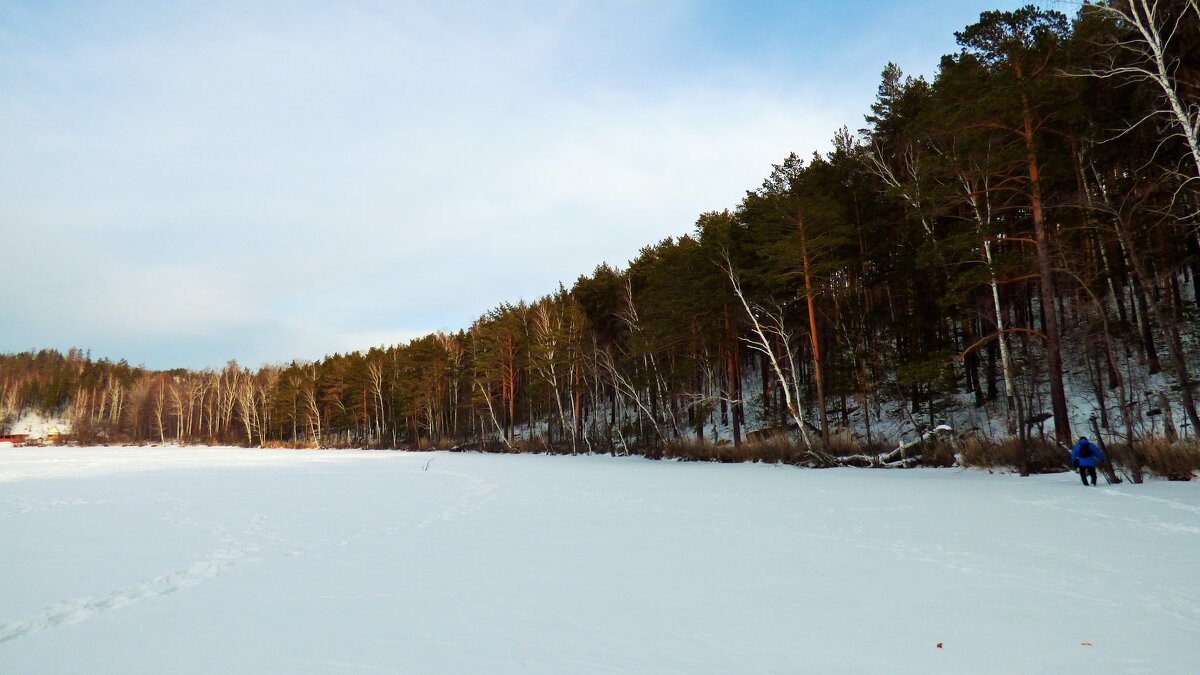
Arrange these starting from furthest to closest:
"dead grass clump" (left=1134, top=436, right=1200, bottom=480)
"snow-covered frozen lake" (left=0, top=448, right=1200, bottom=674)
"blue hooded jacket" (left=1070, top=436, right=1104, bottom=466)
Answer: "blue hooded jacket" (left=1070, top=436, right=1104, bottom=466)
"dead grass clump" (left=1134, top=436, right=1200, bottom=480)
"snow-covered frozen lake" (left=0, top=448, right=1200, bottom=674)

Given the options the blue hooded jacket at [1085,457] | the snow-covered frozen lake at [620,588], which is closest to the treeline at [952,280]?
the blue hooded jacket at [1085,457]

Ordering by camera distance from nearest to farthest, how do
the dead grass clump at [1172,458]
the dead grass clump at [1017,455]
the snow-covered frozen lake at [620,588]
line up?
1. the snow-covered frozen lake at [620,588]
2. the dead grass clump at [1172,458]
3. the dead grass clump at [1017,455]

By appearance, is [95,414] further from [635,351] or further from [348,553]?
[348,553]

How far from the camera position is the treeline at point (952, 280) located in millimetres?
13922

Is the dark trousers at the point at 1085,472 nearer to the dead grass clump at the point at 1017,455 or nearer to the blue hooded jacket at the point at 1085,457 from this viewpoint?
the blue hooded jacket at the point at 1085,457

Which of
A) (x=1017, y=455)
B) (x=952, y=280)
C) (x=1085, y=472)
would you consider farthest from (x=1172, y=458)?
(x=952, y=280)

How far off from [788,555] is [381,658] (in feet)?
13.9

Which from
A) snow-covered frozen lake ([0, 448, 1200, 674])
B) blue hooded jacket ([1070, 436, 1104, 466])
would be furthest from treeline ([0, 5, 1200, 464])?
snow-covered frozen lake ([0, 448, 1200, 674])

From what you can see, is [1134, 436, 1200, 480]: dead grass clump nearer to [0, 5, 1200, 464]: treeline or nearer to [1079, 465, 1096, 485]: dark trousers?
[0, 5, 1200, 464]: treeline

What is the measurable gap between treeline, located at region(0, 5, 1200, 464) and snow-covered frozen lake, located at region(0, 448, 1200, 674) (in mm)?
6640

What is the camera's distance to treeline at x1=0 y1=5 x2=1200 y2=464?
45.7 feet

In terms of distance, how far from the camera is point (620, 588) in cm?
479

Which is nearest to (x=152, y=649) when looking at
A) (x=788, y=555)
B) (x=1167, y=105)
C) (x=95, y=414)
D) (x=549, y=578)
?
(x=549, y=578)

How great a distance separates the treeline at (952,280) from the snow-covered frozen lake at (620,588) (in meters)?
6.64
